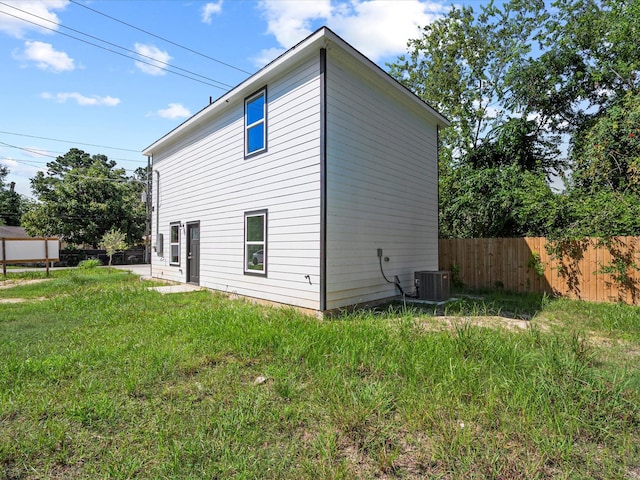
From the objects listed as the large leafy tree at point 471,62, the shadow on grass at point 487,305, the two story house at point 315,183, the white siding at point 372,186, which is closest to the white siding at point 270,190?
the two story house at point 315,183

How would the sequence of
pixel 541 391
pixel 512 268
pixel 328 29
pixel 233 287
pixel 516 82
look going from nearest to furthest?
pixel 541 391
pixel 328 29
pixel 233 287
pixel 512 268
pixel 516 82

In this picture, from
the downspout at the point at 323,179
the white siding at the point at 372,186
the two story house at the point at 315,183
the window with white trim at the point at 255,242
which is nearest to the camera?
the downspout at the point at 323,179

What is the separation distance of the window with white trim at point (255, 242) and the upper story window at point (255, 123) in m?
1.44

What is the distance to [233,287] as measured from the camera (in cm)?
763

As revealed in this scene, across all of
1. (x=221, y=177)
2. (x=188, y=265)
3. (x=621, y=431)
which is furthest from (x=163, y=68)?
(x=621, y=431)

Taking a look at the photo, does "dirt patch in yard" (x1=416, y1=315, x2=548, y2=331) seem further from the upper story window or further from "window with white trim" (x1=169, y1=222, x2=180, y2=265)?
"window with white trim" (x1=169, y1=222, x2=180, y2=265)

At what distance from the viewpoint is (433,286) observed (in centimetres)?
735

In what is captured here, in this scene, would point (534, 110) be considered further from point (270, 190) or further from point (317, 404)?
point (317, 404)

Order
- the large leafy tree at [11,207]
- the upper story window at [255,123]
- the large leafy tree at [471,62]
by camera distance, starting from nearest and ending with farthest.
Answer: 1. the upper story window at [255,123]
2. the large leafy tree at [471,62]
3. the large leafy tree at [11,207]

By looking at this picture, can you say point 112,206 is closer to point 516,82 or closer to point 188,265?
point 188,265

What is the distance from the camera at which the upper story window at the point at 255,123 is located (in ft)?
22.2

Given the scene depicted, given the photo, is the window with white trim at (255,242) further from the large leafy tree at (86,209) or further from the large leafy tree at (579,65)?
the large leafy tree at (86,209)

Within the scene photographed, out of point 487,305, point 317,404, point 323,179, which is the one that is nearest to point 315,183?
point 323,179

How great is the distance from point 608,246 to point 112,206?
26.1 meters
